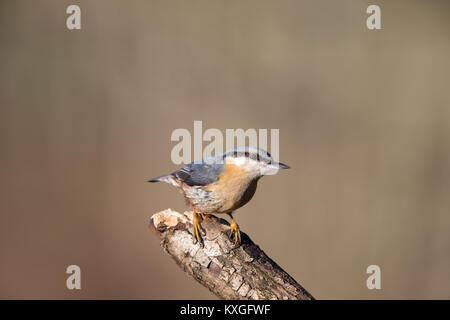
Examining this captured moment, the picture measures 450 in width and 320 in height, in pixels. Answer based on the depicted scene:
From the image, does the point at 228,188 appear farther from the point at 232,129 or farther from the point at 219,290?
the point at 232,129

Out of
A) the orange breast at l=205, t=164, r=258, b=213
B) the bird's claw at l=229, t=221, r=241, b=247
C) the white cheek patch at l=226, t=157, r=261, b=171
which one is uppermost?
the white cheek patch at l=226, t=157, r=261, b=171

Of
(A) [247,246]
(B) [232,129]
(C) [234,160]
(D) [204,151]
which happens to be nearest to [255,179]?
(C) [234,160]

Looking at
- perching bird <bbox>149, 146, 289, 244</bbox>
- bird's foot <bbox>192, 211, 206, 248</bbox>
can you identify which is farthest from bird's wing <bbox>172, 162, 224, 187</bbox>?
bird's foot <bbox>192, 211, 206, 248</bbox>

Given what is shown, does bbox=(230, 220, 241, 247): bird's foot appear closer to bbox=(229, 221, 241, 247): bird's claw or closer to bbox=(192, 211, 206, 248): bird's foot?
bbox=(229, 221, 241, 247): bird's claw

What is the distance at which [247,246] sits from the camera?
165 cm

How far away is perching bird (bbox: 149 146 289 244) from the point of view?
1.62m

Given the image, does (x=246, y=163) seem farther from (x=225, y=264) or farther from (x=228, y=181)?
(x=225, y=264)

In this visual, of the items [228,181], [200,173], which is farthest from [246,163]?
[200,173]

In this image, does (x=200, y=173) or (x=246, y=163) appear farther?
(x=200, y=173)

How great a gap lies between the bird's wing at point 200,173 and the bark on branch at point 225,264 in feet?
0.62

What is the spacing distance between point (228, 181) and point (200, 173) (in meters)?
0.15

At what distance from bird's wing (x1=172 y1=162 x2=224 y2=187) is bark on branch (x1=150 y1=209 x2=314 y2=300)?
7.4 inches

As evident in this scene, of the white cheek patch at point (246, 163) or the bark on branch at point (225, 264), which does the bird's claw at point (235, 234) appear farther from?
the white cheek patch at point (246, 163)

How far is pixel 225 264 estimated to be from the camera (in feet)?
5.16
